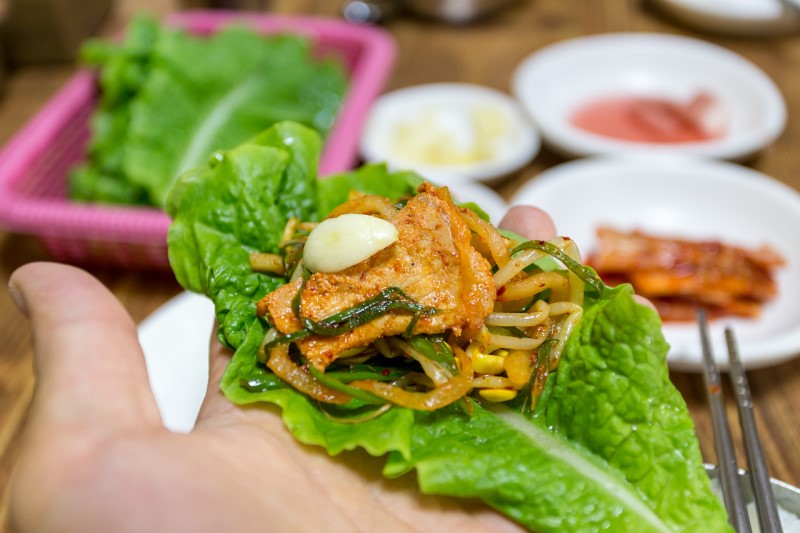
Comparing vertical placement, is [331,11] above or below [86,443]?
below

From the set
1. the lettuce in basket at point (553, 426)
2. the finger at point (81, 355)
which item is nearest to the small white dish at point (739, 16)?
the lettuce in basket at point (553, 426)

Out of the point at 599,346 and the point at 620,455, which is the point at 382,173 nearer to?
the point at 599,346

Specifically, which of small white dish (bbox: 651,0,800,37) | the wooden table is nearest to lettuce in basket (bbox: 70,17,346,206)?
the wooden table

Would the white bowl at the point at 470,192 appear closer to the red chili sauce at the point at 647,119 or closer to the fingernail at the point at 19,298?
the red chili sauce at the point at 647,119

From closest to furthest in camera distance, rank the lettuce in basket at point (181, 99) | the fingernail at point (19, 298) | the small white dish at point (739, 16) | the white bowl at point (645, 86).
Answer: the fingernail at point (19, 298)
the lettuce in basket at point (181, 99)
the white bowl at point (645, 86)
the small white dish at point (739, 16)

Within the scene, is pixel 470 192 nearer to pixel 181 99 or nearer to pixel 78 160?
pixel 181 99

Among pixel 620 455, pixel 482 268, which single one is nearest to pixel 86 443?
pixel 482 268

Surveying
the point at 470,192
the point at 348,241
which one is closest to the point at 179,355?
the point at 348,241
